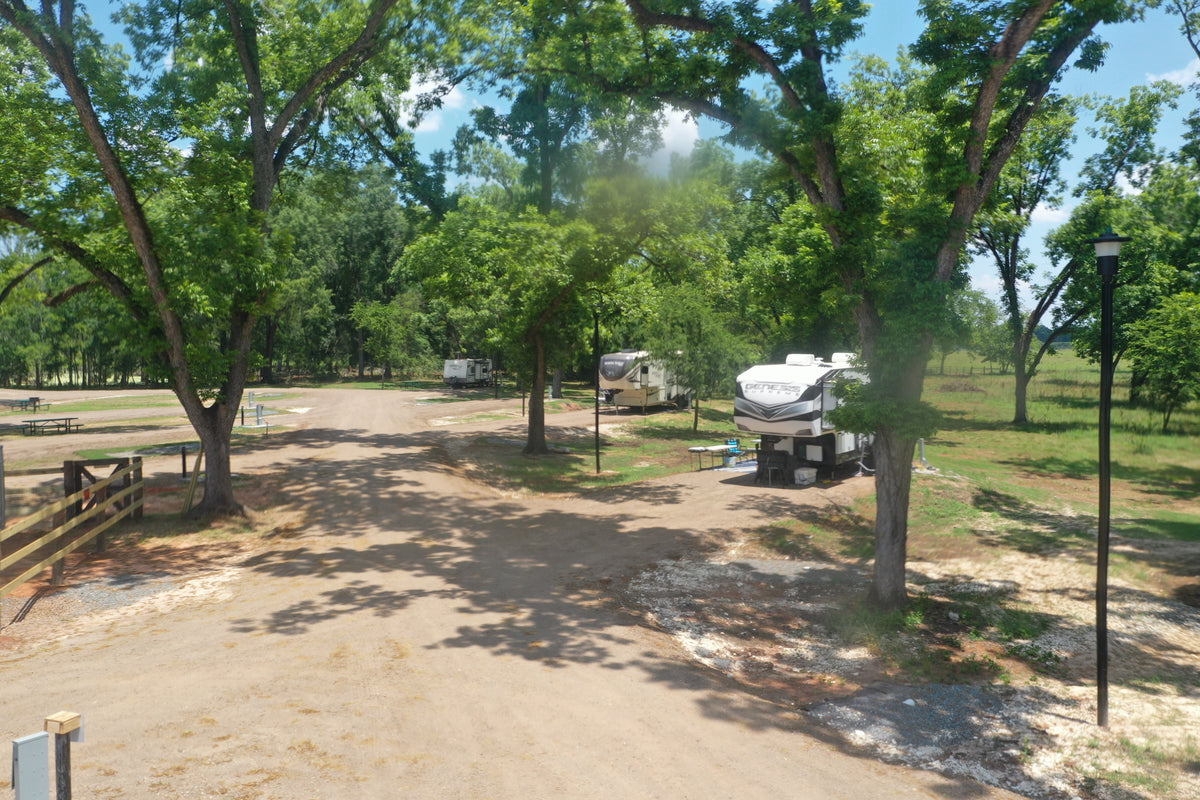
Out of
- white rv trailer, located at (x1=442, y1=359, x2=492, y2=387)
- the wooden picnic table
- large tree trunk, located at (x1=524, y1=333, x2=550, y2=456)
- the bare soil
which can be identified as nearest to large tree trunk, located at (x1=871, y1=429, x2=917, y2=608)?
the bare soil

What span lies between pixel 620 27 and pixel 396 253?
169ft

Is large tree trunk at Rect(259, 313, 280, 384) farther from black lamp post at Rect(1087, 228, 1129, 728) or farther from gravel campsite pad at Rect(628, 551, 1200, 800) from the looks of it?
black lamp post at Rect(1087, 228, 1129, 728)

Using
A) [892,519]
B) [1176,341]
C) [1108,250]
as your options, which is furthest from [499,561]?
[1176,341]

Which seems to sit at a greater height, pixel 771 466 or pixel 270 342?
pixel 270 342

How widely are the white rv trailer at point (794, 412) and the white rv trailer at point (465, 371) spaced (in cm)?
3605

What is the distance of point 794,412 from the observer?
60.0 ft

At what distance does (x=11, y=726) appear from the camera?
5.89 metres

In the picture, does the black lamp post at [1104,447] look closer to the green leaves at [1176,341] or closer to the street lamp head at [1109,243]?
the street lamp head at [1109,243]

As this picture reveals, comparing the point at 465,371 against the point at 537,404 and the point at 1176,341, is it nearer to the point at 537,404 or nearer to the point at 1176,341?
the point at 537,404

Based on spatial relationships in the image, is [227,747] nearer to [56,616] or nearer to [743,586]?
[56,616]

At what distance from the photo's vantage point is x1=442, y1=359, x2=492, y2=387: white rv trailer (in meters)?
53.1

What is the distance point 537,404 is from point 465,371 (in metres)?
29.4

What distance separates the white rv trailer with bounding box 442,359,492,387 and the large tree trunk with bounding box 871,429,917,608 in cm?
4477

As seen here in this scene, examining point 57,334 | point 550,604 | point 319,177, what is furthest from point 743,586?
point 57,334
